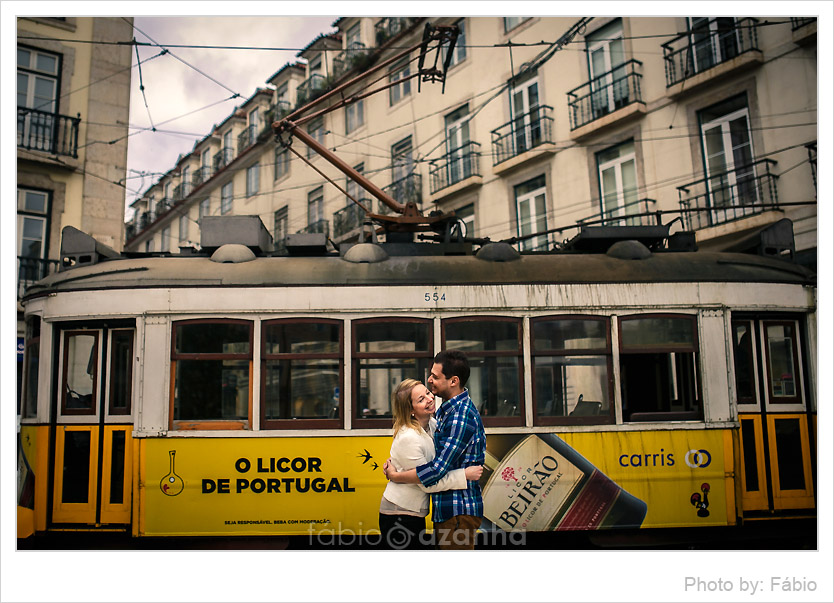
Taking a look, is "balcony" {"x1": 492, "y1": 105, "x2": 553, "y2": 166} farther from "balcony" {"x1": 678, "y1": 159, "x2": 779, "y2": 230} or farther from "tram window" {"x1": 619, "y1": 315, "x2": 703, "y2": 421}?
"tram window" {"x1": 619, "y1": 315, "x2": 703, "y2": 421}

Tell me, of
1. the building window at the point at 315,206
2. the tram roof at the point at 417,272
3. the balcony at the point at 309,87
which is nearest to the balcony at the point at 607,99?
the balcony at the point at 309,87

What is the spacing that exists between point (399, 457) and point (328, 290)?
2.67 m

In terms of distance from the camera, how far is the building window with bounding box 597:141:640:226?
39.6 ft

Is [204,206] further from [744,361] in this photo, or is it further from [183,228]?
[744,361]

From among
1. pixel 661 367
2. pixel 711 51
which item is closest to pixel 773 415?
pixel 661 367

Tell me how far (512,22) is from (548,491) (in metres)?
8.89

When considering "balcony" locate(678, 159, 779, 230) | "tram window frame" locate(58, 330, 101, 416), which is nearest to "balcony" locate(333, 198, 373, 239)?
"balcony" locate(678, 159, 779, 230)

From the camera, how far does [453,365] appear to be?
3590 mm

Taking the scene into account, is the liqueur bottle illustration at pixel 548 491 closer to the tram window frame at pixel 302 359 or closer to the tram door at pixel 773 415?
the tram door at pixel 773 415

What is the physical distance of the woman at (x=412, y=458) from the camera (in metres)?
3.40

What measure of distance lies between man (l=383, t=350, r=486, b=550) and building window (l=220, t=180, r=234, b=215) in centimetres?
1467

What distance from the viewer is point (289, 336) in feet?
19.0

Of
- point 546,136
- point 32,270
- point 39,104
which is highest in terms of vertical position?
point 546,136
